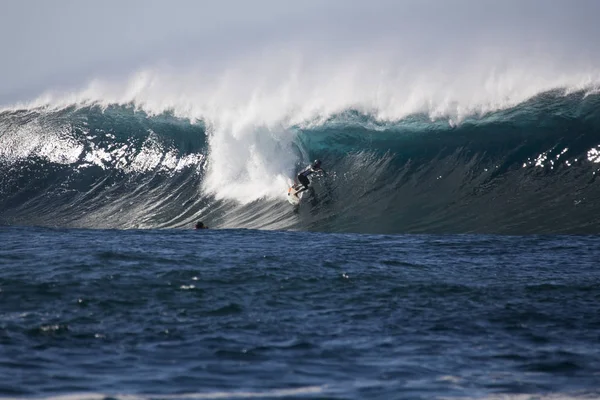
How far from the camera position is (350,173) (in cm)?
2180

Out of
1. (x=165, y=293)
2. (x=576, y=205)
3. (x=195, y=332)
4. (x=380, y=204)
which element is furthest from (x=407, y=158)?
(x=195, y=332)

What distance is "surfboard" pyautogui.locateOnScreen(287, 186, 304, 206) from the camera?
20.8 meters

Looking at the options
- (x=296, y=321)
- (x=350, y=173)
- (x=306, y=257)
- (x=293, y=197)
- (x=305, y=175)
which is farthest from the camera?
(x=350, y=173)

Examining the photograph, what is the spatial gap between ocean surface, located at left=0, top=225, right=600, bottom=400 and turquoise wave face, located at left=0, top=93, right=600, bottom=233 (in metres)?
3.47

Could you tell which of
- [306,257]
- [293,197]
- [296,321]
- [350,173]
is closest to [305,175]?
[293,197]

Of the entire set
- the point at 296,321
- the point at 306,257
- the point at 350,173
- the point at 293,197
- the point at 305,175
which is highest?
the point at 305,175

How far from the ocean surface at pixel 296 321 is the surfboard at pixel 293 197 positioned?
18.1 feet

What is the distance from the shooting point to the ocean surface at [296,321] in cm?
746

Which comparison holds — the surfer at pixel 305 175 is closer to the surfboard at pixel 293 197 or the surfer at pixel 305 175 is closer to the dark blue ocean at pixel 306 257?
the surfboard at pixel 293 197

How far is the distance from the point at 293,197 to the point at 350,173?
1.74 meters

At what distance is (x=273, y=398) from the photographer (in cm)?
698

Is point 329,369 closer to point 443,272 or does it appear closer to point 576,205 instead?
point 443,272

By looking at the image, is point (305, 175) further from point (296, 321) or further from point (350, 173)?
point (296, 321)

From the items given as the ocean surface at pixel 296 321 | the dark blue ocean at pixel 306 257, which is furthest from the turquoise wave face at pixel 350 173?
→ the ocean surface at pixel 296 321
